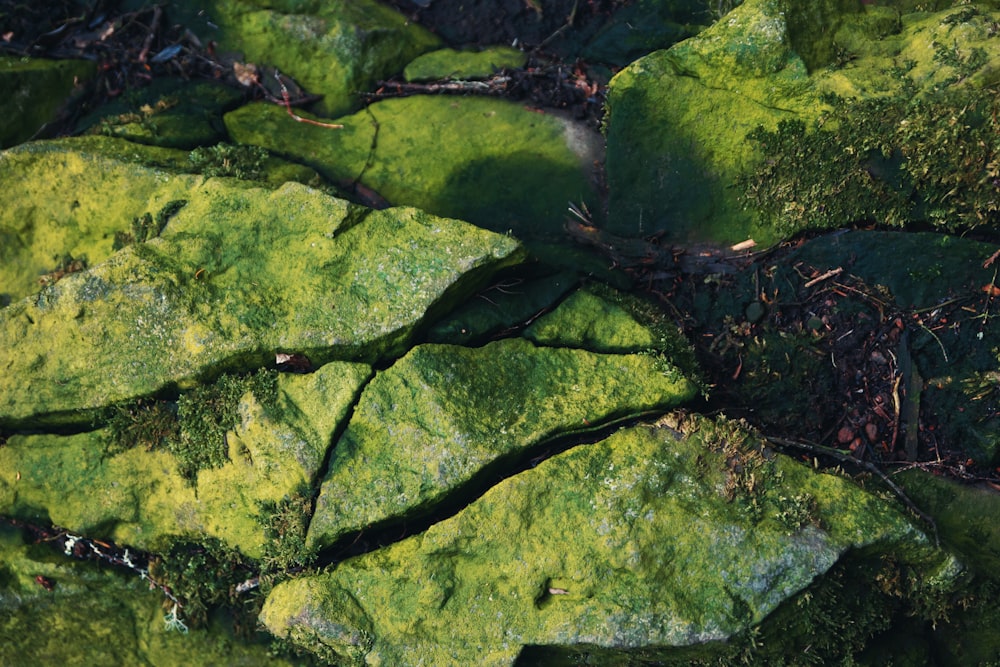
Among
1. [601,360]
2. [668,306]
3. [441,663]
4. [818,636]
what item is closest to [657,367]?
[601,360]

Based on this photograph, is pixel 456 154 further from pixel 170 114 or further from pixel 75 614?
pixel 75 614

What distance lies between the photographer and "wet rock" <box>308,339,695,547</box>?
437 centimetres

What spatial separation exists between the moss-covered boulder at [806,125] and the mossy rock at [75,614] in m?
4.13

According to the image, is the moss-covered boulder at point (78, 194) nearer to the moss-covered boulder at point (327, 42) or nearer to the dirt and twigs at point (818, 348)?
the moss-covered boulder at point (327, 42)

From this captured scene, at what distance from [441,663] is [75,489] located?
258cm

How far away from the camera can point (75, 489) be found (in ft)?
15.8

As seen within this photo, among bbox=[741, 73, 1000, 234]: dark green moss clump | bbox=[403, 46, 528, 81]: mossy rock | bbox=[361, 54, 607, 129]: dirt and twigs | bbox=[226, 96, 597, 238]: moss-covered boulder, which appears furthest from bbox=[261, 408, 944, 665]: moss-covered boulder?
bbox=[403, 46, 528, 81]: mossy rock

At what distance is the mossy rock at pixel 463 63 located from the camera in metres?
6.04

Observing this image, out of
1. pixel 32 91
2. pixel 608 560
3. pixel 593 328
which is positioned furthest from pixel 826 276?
pixel 32 91

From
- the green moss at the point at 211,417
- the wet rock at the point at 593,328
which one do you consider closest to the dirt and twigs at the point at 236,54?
the wet rock at the point at 593,328

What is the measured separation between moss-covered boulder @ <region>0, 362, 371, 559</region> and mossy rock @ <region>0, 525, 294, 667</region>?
26 centimetres

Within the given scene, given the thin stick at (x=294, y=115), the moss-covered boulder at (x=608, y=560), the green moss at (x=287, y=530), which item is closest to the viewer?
the moss-covered boulder at (x=608, y=560)

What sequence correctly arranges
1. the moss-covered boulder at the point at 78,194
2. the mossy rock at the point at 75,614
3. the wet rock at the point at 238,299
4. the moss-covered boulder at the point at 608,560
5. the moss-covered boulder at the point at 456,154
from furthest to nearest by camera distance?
the moss-covered boulder at the point at 456,154, the moss-covered boulder at the point at 78,194, the mossy rock at the point at 75,614, the wet rock at the point at 238,299, the moss-covered boulder at the point at 608,560

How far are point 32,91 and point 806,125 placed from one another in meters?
5.81
